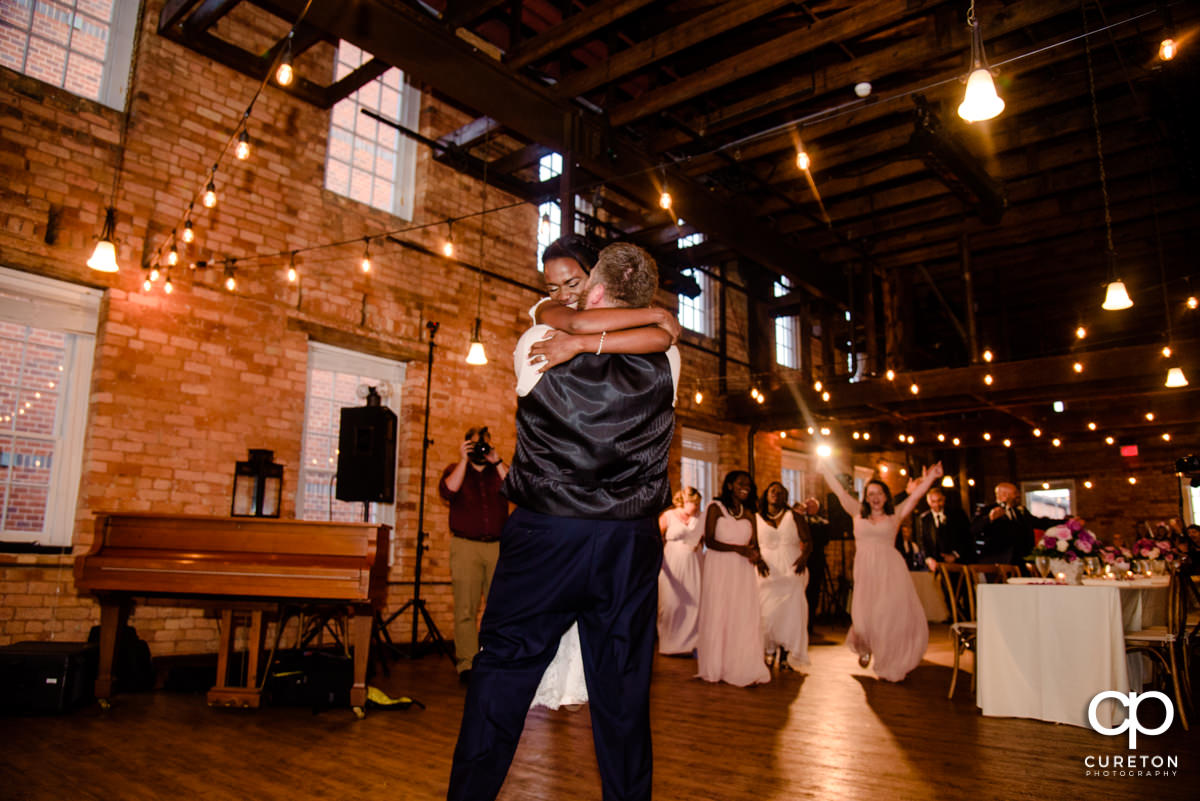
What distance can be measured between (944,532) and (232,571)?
822 centimetres

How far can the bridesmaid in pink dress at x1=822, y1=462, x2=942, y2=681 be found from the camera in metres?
5.95

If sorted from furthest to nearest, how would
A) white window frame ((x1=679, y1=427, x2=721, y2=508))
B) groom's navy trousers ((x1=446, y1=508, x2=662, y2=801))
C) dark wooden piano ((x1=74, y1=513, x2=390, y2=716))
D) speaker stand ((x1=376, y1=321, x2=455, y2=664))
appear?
white window frame ((x1=679, y1=427, x2=721, y2=508)) < speaker stand ((x1=376, y1=321, x2=455, y2=664)) < dark wooden piano ((x1=74, y1=513, x2=390, y2=716)) < groom's navy trousers ((x1=446, y1=508, x2=662, y2=801))

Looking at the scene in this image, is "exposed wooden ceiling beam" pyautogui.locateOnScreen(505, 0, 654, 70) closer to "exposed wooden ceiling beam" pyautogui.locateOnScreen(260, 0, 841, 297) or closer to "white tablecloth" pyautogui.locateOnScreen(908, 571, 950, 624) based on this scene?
"exposed wooden ceiling beam" pyautogui.locateOnScreen(260, 0, 841, 297)

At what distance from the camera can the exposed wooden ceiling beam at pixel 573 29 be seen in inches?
245

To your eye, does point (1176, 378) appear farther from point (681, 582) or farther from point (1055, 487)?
point (1055, 487)

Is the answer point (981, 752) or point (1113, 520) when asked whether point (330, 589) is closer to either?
point (981, 752)

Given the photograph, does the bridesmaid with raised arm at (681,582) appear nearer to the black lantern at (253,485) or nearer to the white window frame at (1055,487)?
the black lantern at (253,485)

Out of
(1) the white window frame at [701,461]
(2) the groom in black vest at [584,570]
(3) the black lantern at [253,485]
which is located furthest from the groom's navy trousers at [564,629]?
(1) the white window frame at [701,461]

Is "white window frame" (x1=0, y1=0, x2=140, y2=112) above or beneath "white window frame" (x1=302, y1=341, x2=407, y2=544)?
above

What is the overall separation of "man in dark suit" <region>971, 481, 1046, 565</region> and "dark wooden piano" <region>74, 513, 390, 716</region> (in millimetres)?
5898

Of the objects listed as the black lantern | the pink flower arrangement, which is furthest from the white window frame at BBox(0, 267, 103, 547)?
the pink flower arrangement

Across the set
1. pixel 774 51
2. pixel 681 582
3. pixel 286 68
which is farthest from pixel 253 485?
pixel 774 51

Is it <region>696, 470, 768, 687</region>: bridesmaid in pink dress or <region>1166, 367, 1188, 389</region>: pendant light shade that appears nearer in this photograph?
<region>696, 470, 768, 687</region>: bridesmaid in pink dress

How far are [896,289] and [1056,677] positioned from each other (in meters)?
8.26
